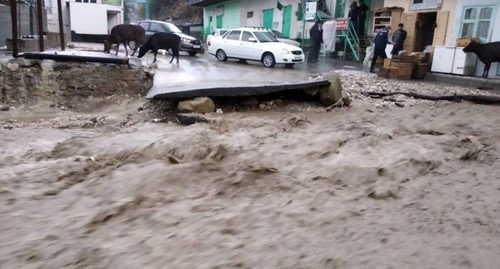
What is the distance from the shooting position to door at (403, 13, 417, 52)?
15.4 m

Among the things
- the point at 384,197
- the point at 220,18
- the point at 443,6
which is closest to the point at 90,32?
the point at 220,18

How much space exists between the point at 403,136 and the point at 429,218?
3264 millimetres

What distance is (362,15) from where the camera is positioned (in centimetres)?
1917

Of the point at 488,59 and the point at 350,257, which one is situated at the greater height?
the point at 488,59

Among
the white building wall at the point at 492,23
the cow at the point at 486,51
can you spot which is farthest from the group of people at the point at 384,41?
the cow at the point at 486,51

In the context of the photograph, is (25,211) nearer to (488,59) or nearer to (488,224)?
(488,224)

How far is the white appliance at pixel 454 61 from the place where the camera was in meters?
12.9

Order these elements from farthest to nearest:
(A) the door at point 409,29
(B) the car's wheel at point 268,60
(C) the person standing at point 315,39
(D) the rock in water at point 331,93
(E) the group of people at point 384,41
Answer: (C) the person standing at point 315,39 → (B) the car's wheel at point 268,60 → (A) the door at point 409,29 → (E) the group of people at point 384,41 → (D) the rock in water at point 331,93

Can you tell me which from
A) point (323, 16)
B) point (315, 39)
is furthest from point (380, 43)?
point (323, 16)

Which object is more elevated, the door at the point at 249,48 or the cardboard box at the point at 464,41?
the cardboard box at the point at 464,41

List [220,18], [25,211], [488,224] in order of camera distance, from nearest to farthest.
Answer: [488,224]
[25,211]
[220,18]

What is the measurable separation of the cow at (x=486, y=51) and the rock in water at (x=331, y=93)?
619 centimetres

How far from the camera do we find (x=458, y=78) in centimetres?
1244

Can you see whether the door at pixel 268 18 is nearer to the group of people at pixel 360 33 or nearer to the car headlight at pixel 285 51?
the group of people at pixel 360 33
